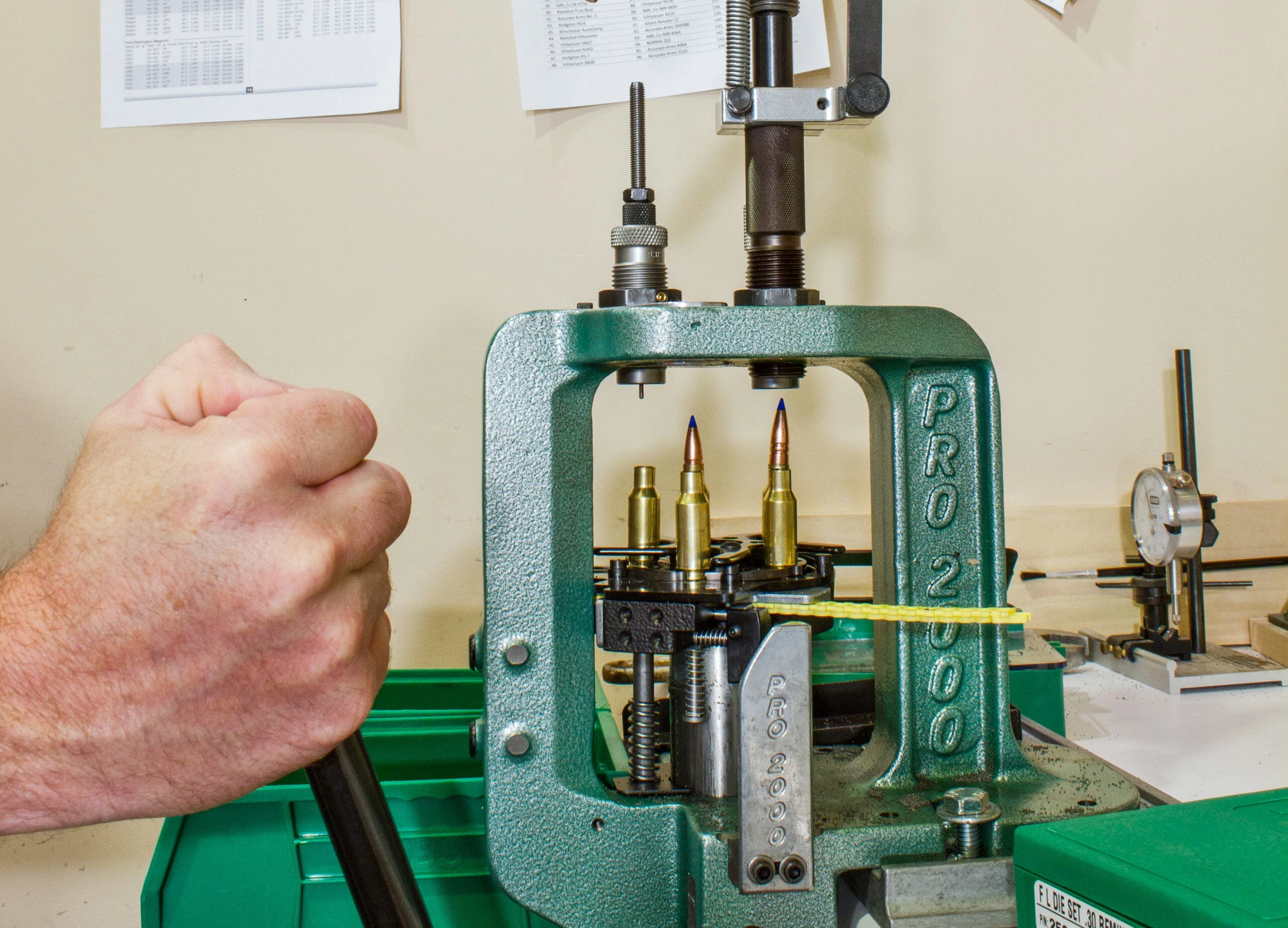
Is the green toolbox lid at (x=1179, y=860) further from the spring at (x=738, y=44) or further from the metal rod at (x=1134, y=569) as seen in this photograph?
the metal rod at (x=1134, y=569)

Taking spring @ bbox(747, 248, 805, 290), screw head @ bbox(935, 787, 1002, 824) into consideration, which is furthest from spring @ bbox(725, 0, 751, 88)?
screw head @ bbox(935, 787, 1002, 824)

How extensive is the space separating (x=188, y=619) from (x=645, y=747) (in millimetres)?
299

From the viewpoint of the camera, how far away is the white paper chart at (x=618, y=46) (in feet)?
3.95

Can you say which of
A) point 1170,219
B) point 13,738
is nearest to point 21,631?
point 13,738

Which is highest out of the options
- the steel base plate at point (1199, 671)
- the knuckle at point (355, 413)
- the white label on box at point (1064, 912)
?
the knuckle at point (355, 413)

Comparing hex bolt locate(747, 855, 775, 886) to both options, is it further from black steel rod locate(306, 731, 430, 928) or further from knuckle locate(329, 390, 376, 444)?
knuckle locate(329, 390, 376, 444)

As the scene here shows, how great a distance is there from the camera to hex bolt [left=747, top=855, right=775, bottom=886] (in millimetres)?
553

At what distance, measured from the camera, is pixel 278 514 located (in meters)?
0.48

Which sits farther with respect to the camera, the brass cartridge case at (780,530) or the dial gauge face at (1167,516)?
the dial gauge face at (1167,516)

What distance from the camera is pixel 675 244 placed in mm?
1249

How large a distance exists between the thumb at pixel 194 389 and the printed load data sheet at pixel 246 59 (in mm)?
747

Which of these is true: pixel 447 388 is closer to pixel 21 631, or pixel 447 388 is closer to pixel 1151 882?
pixel 21 631

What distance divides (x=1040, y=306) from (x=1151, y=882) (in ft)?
3.34

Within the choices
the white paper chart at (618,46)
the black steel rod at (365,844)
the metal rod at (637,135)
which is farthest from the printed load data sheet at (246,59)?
the black steel rod at (365,844)
